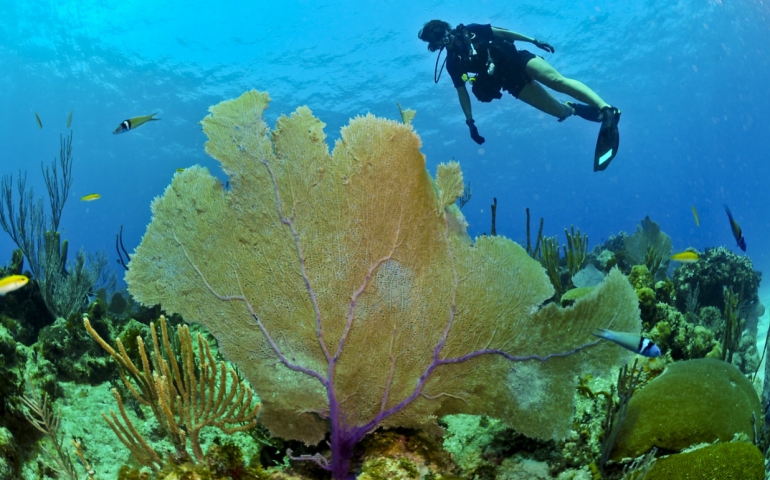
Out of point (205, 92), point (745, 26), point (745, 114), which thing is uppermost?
point (745, 114)

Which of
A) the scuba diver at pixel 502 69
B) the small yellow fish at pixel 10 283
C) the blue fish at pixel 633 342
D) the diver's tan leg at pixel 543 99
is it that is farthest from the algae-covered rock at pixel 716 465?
the diver's tan leg at pixel 543 99

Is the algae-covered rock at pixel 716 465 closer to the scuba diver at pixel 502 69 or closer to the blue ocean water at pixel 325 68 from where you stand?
the scuba diver at pixel 502 69

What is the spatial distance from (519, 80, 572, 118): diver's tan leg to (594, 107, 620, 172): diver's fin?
1.12 meters

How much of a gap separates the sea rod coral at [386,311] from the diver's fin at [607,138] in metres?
5.86

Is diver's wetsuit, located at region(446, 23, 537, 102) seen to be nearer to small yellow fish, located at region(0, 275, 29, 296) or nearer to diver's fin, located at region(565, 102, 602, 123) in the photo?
diver's fin, located at region(565, 102, 602, 123)

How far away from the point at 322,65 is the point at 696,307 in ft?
113


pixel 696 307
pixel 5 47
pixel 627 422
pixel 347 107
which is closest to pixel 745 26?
pixel 347 107

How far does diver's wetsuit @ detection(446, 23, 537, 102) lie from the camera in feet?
27.7

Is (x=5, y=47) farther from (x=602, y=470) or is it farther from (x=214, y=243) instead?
(x=602, y=470)

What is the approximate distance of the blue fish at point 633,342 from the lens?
248cm

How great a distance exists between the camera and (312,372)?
9.01ft

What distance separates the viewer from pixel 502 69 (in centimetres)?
852

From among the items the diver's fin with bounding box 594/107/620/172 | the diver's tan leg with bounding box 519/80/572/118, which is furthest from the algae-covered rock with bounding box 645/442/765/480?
the diver's tan leg with bounding box 519/80/572/118

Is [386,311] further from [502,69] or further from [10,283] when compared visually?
[502,69]
